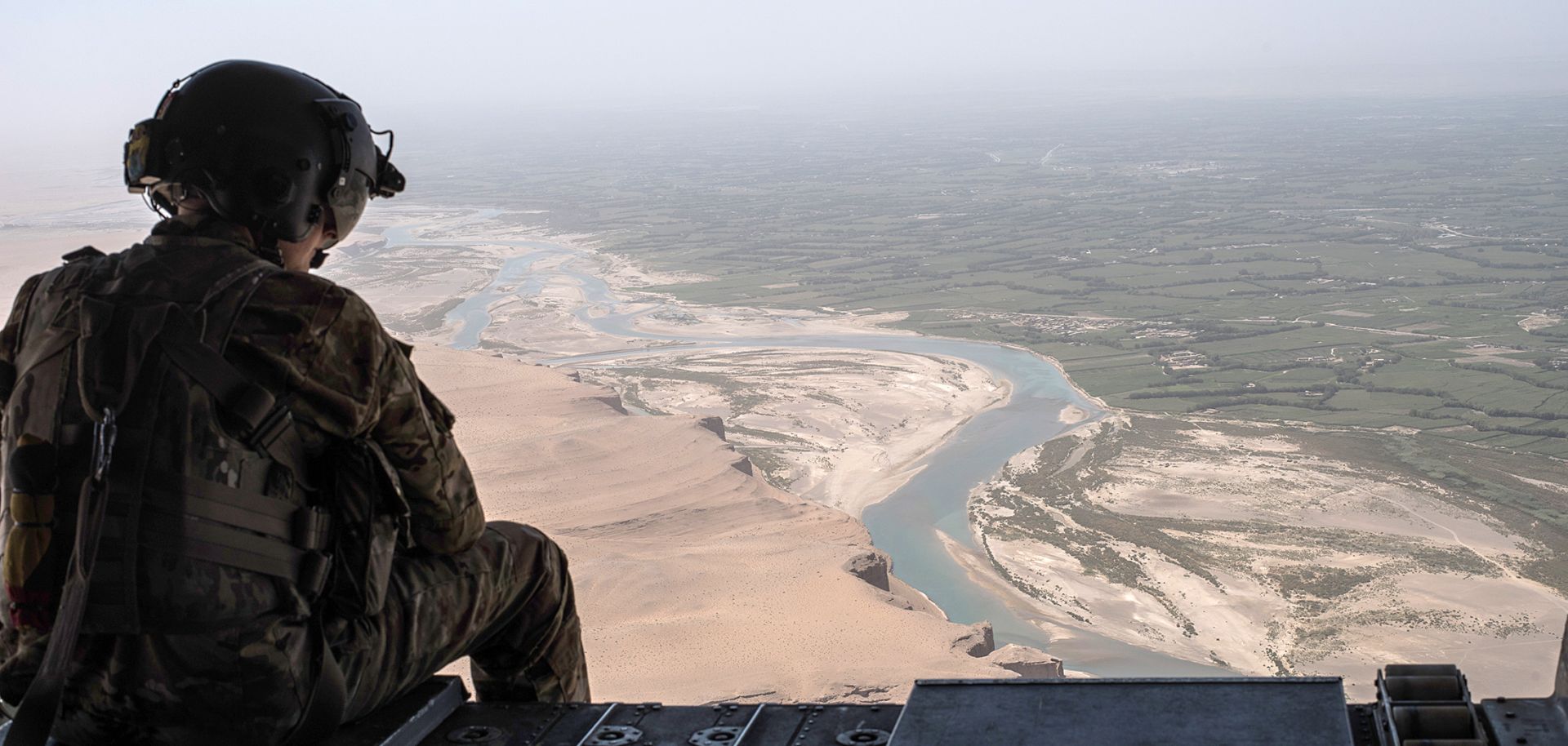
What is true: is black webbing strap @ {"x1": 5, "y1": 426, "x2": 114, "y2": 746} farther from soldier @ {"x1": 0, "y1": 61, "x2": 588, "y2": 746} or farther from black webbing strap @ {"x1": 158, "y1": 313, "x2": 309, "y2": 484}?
black webbing strap @ {"x1": 158, "y1": 313, "x2": 309, "y2": 484}

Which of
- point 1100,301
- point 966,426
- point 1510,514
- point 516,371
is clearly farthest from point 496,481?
point 1100,301

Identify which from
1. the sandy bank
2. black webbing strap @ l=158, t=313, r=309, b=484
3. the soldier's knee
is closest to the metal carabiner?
black webbing strap @ l=158, t=313, r=309, b=484

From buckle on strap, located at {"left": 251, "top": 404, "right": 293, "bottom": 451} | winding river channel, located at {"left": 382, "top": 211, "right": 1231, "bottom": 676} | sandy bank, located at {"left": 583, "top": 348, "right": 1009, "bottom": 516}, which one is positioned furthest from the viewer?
sandy bank, located at {"left": 583, "top": 348, "right": 1009, "bottom": 516}

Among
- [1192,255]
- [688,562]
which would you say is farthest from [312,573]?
[1192,255]

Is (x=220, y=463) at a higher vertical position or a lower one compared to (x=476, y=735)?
higher

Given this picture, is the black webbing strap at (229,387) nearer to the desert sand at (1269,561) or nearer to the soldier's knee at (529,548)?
the soldier's knee at (529,548)

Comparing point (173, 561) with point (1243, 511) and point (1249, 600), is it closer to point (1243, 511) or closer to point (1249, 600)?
point (1249, 600)

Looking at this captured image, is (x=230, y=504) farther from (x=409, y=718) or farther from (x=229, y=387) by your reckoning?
(x=409, y=718)
